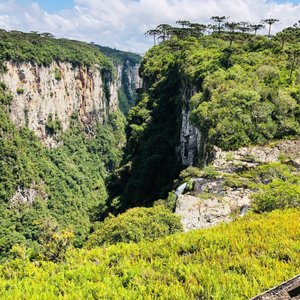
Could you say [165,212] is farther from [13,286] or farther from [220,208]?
[13,286]

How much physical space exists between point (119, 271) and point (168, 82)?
39855mm

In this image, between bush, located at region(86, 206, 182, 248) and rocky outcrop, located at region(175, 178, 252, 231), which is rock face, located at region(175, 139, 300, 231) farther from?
bush, located at region(86, 206, 182, 248)

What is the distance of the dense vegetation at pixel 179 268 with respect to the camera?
21.0 ft

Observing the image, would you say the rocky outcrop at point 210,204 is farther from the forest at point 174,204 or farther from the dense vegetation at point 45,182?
the dense vegetation at point 45,182

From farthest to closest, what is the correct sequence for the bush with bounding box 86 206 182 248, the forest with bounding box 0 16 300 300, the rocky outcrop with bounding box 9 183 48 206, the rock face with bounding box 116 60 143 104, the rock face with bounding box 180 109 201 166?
the rock face with bounding box 116 60 143 104 → the rocky outcrop with bounding box 9 183 48 206 → the rock face with bounding box 180 109 201 166 → the bush with bounding box 86 206 182 248 → the forest with bounding box 0 16 300 300

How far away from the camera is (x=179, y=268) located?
7137 mm

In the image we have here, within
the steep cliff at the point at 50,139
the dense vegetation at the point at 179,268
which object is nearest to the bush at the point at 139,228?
the dense vegetation at the point at 179,268

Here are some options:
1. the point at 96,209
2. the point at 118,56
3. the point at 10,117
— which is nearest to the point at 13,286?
the point at 96,209

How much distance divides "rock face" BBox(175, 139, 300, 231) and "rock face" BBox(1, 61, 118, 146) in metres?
55.6

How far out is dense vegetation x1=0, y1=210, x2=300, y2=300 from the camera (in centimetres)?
639

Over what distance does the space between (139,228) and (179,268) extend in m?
4.45

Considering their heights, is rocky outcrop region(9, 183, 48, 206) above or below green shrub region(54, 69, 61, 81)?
below

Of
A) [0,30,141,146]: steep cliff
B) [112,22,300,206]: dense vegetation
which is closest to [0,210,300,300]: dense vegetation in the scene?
[112,22,300,206]: dense vegetation

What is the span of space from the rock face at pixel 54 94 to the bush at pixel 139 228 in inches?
2309
